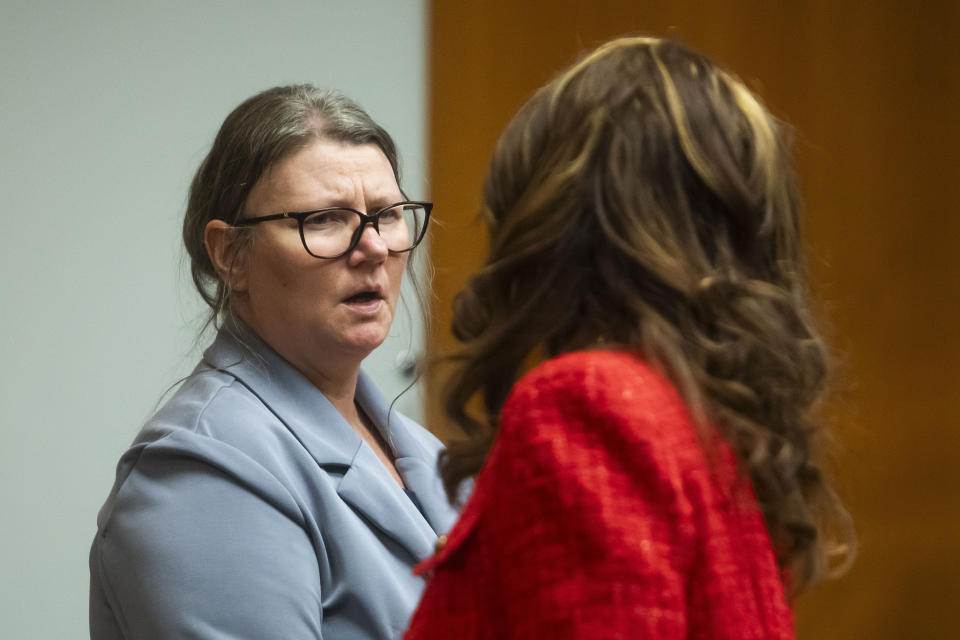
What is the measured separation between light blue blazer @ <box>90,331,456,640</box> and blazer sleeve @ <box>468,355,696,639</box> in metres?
0.53

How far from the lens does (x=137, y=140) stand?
237 centimetres

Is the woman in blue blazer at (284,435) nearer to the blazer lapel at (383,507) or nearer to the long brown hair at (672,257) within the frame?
the blazer lapel at (383,507)

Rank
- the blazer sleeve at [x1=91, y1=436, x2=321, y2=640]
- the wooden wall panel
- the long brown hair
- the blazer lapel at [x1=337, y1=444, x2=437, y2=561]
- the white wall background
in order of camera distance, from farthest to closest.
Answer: the wooden wall panel → the white wall background → the blazer lapel at [x1=337, y1=444, x2=437, y2=561] → the blazer sleeve at [x1=91, y1=436, x2=321, y2=640] → the long brown hair

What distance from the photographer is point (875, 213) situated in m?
2.69

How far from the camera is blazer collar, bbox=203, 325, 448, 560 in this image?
139 centimetres

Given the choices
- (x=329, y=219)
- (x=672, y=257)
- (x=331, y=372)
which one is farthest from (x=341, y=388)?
(x=672, y=257)

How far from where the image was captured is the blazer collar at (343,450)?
4.57ft

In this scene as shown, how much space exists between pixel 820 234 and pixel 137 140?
1.66m

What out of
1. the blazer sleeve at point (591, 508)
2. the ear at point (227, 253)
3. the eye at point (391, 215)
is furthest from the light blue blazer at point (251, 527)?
the blazer sleeve at point (591, 508)

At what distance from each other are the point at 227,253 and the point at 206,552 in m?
0.50

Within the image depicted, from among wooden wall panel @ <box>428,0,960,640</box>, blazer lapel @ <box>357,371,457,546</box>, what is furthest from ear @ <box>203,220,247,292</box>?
wooden wall panel @ <box>428,0,960,640</box>

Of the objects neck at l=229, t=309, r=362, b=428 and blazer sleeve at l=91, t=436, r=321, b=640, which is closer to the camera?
blazer sleeve at l=91, t=436, r=321, b=640

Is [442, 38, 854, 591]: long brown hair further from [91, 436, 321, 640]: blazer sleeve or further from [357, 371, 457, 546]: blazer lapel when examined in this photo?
[357, 371, 457, 546]: blazer lapel

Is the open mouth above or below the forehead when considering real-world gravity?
below
